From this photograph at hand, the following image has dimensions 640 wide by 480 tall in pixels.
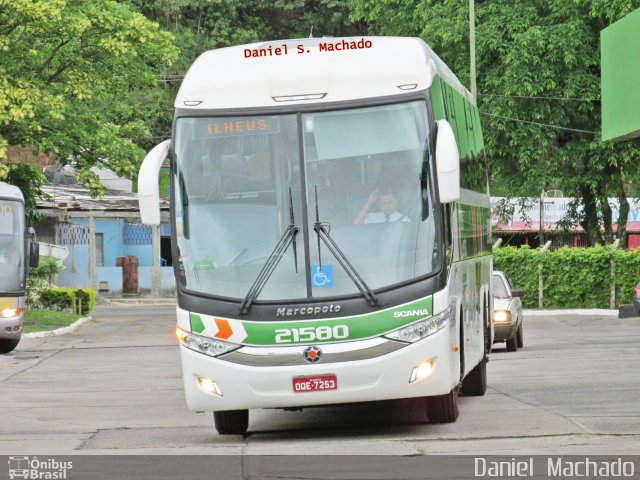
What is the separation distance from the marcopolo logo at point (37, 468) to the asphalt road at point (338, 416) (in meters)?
0.67

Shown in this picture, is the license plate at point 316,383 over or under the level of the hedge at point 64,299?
over

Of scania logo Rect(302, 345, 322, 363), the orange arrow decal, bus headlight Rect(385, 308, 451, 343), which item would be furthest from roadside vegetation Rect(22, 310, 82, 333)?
bus headlight Rect(385, 308, 451, 343)

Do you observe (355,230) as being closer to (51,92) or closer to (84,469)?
(84,469)

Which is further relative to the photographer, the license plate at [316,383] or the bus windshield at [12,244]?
the bus windshield at [12,244]

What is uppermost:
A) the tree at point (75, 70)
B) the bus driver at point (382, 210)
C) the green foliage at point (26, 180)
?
the tree at point (75, 70)

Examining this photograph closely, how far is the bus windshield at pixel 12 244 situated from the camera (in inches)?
1167

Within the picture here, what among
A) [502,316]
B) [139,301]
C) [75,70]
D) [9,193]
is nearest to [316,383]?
[502,316]

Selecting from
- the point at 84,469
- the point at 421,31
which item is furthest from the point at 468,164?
the point at 421,31

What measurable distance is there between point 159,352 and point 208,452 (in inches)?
687

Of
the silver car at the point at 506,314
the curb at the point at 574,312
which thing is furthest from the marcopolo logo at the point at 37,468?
the curb at the point at 574,312

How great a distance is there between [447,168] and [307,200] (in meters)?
1.28

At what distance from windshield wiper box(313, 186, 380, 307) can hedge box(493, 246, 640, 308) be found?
3274 cm

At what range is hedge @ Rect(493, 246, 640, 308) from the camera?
4434 cm

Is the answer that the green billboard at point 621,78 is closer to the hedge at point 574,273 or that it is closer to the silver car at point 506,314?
the silver car at point 506,314
